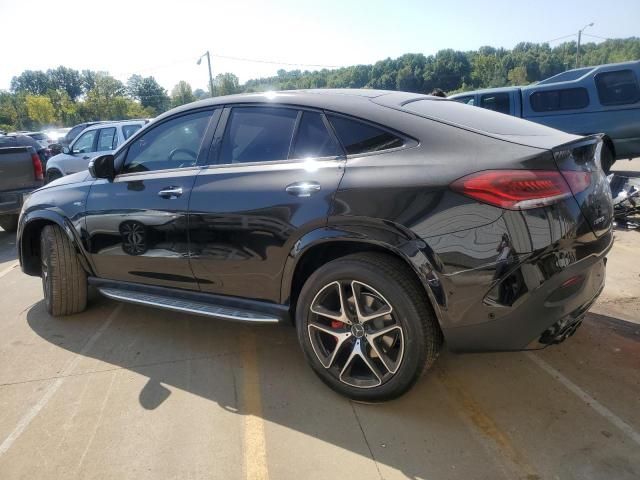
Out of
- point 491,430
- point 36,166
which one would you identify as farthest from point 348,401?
point 36,166

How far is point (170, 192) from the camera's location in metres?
3.31

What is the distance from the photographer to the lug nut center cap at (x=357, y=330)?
269 centimetres

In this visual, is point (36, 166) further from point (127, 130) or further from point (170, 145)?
point (170, 145)

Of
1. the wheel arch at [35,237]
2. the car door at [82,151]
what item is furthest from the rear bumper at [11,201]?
the wheel arch at [35,237]

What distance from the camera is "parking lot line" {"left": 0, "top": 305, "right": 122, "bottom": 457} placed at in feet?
8.80

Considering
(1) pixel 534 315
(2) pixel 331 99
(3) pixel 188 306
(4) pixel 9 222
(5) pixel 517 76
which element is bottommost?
(4) pixel 9 222

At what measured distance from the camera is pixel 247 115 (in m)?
3.21

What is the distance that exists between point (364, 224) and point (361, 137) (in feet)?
1.66

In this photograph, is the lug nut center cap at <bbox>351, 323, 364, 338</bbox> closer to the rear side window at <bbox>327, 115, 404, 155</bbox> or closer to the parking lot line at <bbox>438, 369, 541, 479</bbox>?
the parking lot line at <bbox>438, 369, 541, 479</bbox>

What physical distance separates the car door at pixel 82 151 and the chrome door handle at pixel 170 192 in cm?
778

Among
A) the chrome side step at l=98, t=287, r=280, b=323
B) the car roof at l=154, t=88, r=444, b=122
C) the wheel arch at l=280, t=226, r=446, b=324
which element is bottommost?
the chrome side step at l=98, t=287, r=280, b=323

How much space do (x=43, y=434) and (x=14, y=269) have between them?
403 cm

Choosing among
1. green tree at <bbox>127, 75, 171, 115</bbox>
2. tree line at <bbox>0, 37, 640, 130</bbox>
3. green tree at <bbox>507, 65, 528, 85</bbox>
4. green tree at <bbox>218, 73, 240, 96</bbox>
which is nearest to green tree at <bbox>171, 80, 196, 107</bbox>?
tree line at <bbox>0, 37, 640, 130</bbox>

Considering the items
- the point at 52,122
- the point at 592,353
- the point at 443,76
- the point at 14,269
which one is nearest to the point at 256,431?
the point at 592,353
